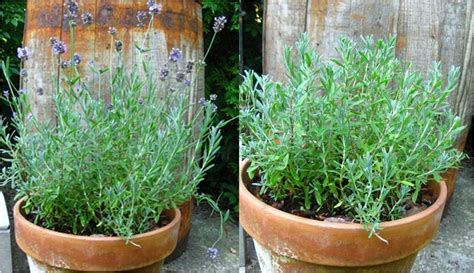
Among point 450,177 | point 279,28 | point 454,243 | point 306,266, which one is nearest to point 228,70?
point 279,28

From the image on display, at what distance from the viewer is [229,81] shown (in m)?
2.63

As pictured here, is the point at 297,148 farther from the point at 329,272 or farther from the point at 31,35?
the point at 31,35

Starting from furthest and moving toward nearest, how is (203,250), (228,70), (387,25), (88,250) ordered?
1. (228,70)
2. (203,250)
3. (387,25)
4. (88,250)

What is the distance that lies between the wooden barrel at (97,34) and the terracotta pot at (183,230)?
574 millimetres

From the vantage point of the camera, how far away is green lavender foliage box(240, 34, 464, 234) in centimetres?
151

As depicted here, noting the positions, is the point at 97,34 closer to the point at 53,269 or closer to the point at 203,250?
the point at 53,269

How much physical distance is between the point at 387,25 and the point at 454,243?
87 cm

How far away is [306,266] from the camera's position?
61.6 inches

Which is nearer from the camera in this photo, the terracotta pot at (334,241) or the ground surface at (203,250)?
the terracotta pot at (334,241)

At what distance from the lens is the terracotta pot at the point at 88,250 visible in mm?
1682

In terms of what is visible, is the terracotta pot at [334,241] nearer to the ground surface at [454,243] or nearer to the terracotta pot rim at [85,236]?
the terracotta pot rim at [85,236]

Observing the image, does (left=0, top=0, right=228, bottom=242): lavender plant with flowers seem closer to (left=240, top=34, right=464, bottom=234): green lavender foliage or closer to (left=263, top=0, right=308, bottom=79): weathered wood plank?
(left=240, top=34, right=464, bottom=234): green lavender foliage

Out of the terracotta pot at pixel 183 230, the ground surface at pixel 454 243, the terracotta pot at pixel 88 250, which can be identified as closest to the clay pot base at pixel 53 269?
the terracotta pot at pixel 88 250

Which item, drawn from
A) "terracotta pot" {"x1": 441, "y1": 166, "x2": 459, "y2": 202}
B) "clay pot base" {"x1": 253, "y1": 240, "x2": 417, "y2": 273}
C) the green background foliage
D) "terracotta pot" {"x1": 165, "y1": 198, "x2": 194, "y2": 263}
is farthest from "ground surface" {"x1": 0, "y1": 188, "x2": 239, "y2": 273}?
"terracotta pot" {"x1": 441, "y1": 166, "x2": 459, "y2": 202}
